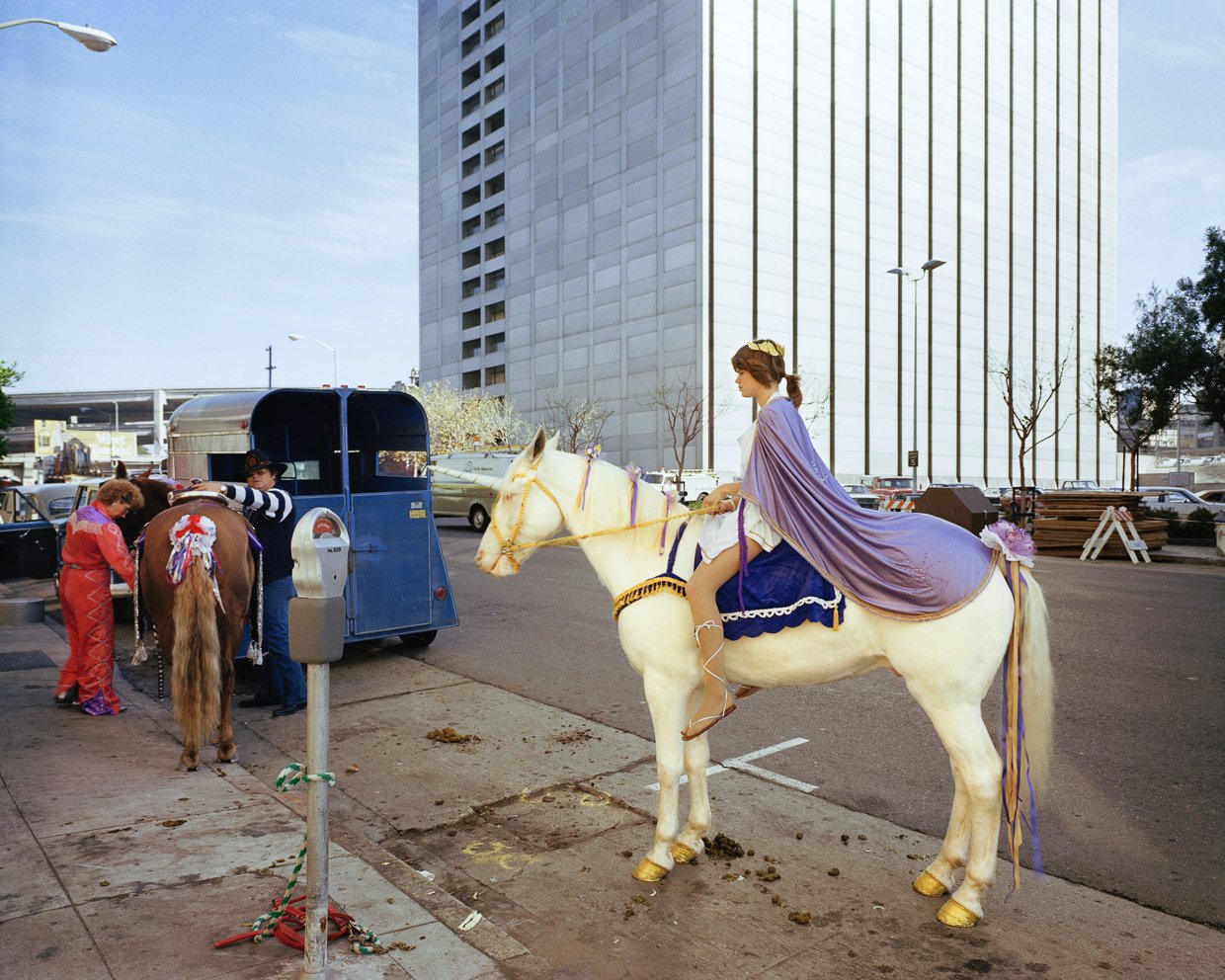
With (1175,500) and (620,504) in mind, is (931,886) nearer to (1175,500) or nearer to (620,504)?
(620,504)

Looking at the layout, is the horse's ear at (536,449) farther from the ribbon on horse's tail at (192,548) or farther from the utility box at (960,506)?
the utility box at (960,506)

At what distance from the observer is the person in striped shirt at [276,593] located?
7.18m

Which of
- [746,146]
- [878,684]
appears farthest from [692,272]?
[878,684]

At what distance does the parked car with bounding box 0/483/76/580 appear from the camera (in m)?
14.0

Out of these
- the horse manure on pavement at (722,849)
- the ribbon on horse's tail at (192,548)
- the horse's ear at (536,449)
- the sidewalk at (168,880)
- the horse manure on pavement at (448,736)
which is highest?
the horse's ear at (536,449)

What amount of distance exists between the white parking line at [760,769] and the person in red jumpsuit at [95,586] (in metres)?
4.61

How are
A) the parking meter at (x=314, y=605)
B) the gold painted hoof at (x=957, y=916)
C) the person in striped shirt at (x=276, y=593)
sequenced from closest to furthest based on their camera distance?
the parking meter at (x=314, y=605)
the gold painted hoof at (x=957, y=916)
the person in striped shirt at (x=276, y=593)

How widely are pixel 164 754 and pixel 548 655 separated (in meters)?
4.08

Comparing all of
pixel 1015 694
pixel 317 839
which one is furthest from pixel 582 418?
pixel 317 839

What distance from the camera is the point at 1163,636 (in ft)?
31.3

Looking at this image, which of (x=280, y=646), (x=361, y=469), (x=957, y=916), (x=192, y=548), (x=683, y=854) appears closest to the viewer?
(x=957, y=916)

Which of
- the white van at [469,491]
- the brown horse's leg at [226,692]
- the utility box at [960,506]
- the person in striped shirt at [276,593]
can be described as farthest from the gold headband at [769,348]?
the white van at [469,491]

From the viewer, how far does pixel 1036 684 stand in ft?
12.5

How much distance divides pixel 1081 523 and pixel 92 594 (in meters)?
18.6
